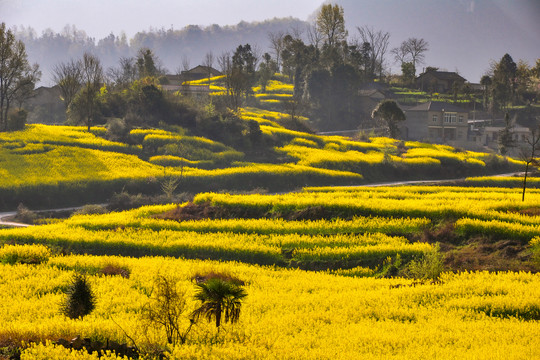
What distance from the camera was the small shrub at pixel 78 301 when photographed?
54.7 ft

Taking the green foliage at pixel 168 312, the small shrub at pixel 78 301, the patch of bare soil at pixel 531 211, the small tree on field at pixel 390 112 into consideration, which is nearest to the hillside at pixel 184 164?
the small tree on field at pixel 390 112

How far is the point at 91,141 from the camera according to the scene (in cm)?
5866

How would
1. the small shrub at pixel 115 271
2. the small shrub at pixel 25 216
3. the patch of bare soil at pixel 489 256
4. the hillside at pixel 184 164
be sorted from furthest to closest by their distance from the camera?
the hillside at pixel 184 164
the small shrub at pixel 25 216
the patch of bare soil at pixel 489 256
the small shrub at pixel 115 271

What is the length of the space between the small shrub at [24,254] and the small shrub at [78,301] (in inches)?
332

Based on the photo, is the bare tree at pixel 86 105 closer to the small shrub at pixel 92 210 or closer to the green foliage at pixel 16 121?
the green foliage at pixel 16 121

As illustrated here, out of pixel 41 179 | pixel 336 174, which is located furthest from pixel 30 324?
pixel 336 174

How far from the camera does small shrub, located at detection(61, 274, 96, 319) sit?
1667cm

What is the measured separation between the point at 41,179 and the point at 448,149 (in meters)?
51.8

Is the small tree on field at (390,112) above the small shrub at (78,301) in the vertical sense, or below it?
above

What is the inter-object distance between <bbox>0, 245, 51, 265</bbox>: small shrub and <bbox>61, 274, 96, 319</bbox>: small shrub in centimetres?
843

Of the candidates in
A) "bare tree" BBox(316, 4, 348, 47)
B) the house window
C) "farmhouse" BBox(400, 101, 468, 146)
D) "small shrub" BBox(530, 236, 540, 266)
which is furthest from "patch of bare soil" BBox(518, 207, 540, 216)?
"bare tree" BBox(316, 4, 348, 47)

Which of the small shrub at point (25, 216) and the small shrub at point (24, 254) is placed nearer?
the small shrub at point (24, 254)

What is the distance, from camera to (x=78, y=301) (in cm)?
1675

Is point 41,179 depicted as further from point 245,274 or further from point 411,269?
point 411,269
